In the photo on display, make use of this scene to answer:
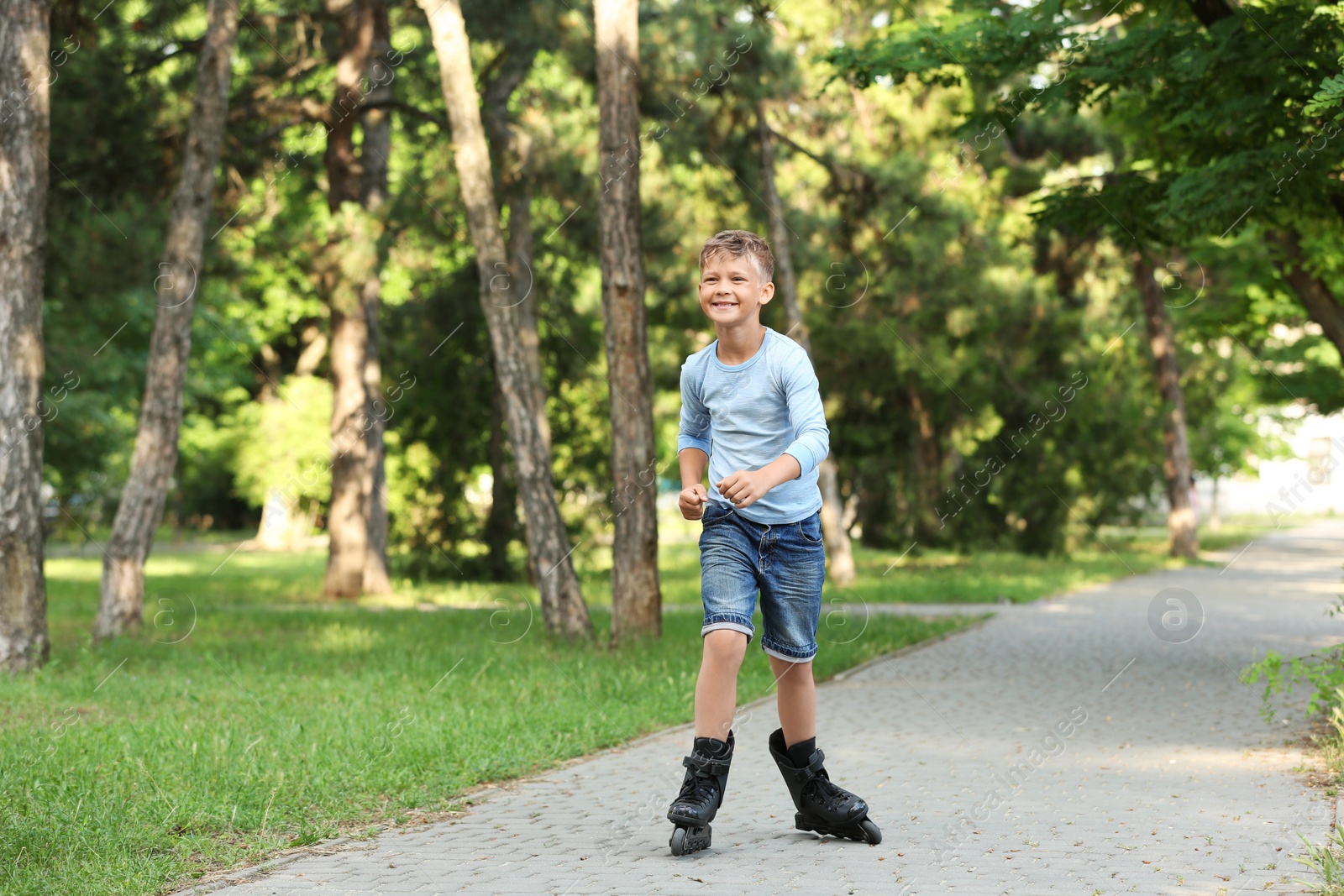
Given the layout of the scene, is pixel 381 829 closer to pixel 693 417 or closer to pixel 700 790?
pixel 700 790

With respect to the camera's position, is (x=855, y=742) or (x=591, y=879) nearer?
(x=591, y=879)

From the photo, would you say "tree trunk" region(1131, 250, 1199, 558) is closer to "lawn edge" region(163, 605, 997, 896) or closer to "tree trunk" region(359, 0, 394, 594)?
"tree trunk" region(359, 0, 394, 594)

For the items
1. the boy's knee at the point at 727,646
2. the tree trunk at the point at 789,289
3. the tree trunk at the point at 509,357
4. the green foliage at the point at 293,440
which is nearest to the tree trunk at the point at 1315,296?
the tree trunk at the point at 509,357

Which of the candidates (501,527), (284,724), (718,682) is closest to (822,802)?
(718,682)

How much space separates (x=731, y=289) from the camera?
4.74 m

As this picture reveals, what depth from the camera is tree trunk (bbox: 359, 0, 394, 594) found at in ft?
62.7

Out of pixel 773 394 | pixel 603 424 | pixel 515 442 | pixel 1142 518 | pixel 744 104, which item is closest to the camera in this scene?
pixel 773 394

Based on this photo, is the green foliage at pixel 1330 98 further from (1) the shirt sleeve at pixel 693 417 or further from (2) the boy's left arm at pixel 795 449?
(1) the shirt sleeve at pixel 693 417

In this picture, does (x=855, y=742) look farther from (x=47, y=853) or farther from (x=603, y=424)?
(x=603, y=424)

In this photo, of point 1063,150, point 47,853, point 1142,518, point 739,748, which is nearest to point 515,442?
point 739,748

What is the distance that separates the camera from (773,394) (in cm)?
478

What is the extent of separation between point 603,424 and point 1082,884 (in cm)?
1731

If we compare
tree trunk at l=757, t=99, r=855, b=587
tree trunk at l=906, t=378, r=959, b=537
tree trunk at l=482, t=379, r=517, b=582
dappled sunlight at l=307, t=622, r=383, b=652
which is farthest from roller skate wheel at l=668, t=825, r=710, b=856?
tree trunk at l=906, t=378, r=959, b=537

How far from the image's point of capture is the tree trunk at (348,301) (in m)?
18.3
